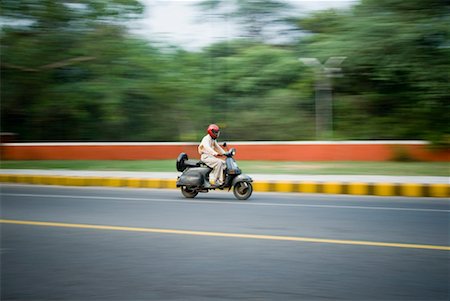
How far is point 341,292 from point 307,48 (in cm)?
1833

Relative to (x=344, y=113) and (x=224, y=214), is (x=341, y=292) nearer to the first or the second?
(x=224, y=214)

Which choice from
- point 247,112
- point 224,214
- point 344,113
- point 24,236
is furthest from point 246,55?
point 24,236

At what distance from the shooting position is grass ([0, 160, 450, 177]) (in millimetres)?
13961

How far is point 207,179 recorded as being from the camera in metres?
Result: 10.0

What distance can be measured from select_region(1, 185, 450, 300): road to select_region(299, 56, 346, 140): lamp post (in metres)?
9.89

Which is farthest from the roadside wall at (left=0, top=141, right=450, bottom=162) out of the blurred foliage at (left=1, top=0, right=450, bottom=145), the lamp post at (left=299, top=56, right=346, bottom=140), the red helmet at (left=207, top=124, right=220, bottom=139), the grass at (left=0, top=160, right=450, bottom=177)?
the red helmet at (left=207, top=124, right=220, bottom=139)

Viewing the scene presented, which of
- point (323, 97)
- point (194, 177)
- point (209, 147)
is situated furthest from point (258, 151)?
point (209, 147)

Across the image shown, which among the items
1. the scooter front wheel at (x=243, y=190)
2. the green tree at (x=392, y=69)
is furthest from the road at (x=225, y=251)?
the green tree at (x=392, y=69)

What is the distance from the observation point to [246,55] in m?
21.6

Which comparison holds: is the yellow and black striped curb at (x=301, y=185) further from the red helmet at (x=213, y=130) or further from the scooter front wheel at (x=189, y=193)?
the red helmet at (x=213, y=130)

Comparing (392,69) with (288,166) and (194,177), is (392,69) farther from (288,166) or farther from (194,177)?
(194,177)

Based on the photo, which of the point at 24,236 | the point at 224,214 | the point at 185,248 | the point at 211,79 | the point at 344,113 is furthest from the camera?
the point at 211,79

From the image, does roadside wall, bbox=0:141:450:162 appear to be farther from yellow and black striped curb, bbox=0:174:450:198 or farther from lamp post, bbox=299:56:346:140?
yellow and black striped curb, bbox=0:174:450:198

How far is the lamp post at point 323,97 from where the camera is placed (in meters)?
19.0
